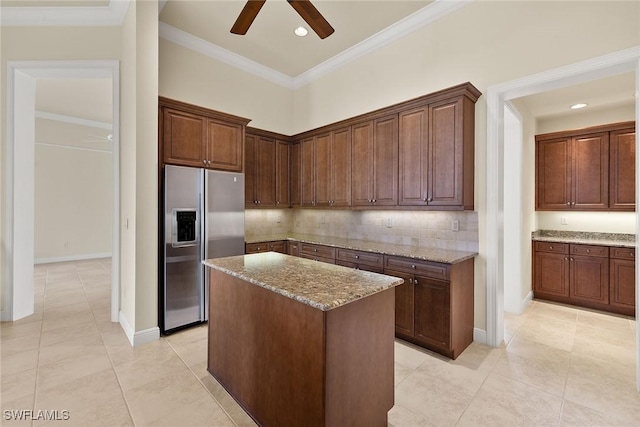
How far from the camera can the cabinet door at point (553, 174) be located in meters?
4.42

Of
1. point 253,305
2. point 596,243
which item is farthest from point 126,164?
point 596,243

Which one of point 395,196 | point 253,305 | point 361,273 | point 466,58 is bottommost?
point 253,305

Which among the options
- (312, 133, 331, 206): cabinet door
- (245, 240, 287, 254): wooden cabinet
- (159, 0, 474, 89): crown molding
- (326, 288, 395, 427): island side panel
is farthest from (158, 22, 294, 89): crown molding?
(326, 288, 395, 427): island side panel

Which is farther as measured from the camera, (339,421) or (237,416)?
(237,416)

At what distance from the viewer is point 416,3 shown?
10.5 feet

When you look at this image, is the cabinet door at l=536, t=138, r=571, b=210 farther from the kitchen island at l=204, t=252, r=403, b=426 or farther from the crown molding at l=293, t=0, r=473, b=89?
the kitchen island at l=204, t=252, r=403, b=426

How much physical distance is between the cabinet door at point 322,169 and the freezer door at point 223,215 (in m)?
1.13

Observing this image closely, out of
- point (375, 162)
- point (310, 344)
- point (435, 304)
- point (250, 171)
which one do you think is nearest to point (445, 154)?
point (375, 162)

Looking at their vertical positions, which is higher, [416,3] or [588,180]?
[416,3]

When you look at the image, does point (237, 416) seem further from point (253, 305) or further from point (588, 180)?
point (588, 180)

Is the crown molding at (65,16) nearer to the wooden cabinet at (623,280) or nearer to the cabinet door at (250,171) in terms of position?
the cabinet door at (250,171)

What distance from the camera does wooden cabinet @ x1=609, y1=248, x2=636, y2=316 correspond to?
3666 millimetres

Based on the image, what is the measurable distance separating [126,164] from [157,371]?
2.14 metres

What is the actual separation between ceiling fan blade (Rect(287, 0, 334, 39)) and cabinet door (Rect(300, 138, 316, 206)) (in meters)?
2.25
